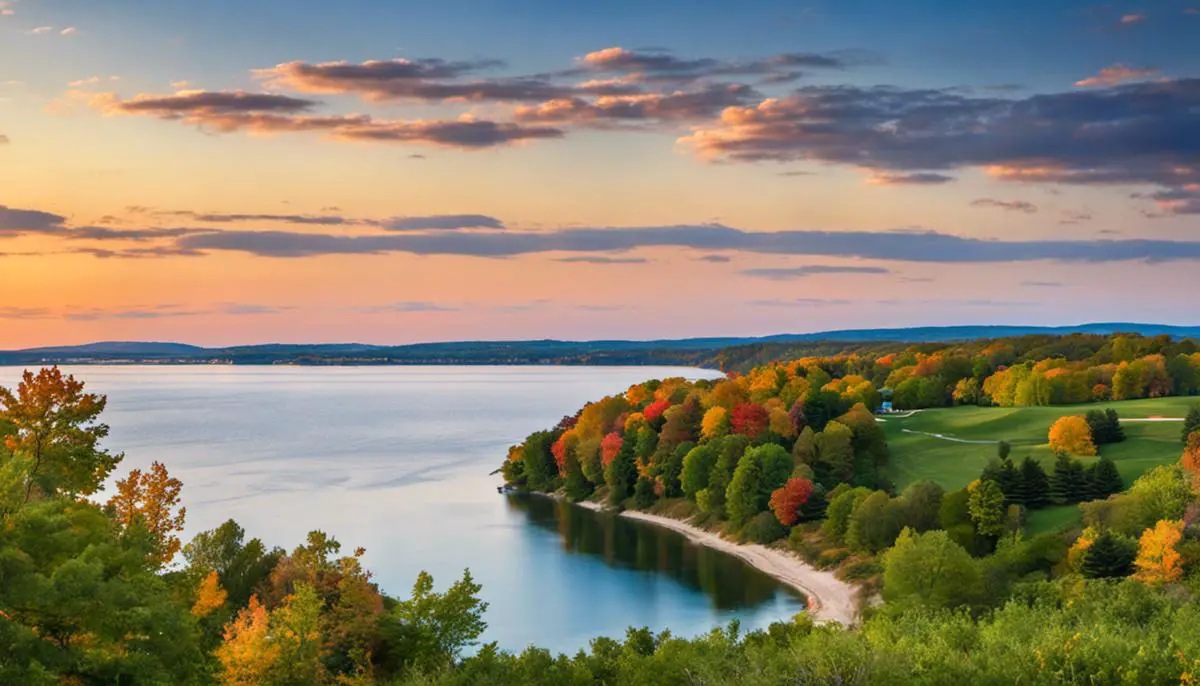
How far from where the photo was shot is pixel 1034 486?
65.1 m

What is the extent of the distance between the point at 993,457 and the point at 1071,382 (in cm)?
3135

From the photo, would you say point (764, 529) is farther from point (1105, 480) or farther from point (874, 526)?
point (1105, 480)

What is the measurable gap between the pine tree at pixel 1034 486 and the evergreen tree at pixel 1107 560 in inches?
667

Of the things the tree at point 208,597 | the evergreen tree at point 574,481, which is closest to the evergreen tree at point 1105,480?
the evergreen tree at point 574,481

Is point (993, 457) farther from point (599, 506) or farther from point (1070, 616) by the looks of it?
point (1070, 616)

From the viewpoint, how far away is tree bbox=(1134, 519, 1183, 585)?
44.6 m

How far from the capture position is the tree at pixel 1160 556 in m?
44.6

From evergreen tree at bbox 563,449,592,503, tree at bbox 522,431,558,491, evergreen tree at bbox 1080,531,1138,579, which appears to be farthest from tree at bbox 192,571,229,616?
tree at bbox 522,431,558,491

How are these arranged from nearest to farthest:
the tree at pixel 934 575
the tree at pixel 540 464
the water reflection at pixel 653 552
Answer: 1. the tree at pixel 934 575
2. the water reflection at pixel 653 552
3. the tree at pixel 540 464

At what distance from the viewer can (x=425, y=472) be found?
367ft

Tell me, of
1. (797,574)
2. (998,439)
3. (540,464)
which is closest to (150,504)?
(797,574)

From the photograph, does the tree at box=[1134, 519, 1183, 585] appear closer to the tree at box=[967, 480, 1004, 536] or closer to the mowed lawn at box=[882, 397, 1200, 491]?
the tree at box=[967, 480, 1004, 536]

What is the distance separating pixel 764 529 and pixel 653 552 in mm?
7483

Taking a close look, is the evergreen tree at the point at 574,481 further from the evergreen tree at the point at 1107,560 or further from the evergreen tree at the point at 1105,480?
the evergreen tree at the point at 1107,560
